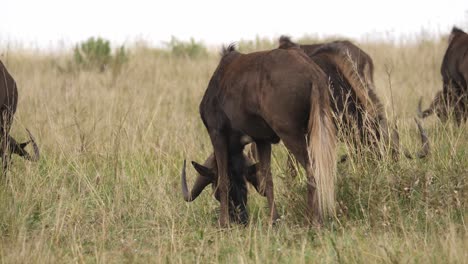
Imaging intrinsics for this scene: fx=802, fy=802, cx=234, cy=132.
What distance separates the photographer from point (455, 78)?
397 inches

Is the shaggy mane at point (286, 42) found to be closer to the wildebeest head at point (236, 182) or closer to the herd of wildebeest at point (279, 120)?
the herd of wildebeest at point (279, 120)

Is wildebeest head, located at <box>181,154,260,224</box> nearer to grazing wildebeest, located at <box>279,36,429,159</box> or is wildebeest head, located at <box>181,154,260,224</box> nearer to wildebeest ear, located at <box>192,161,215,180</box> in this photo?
wildebeest ear, located at <box>192,161,215,180</box>

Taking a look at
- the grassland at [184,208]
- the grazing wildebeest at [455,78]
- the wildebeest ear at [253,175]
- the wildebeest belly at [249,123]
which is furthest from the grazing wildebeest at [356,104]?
the grazing wildebeest at [455,78]

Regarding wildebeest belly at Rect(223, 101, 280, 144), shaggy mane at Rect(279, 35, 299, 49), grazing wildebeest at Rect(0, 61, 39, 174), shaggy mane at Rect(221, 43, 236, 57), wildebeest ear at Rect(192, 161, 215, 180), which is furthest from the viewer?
grazing wildebeest at Rect(0, 61, 39, 174)

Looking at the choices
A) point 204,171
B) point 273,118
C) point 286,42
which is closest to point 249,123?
point 273,118

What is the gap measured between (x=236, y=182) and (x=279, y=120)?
3.77ft

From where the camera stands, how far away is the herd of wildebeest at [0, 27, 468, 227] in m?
5.94

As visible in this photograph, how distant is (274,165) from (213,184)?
4.62 feet

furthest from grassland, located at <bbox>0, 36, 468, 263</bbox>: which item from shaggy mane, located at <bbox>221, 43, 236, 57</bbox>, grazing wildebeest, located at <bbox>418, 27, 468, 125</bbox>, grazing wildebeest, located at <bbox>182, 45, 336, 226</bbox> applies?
shaggy mane, located at <bbox>221, 43, 236, 57</bbox>

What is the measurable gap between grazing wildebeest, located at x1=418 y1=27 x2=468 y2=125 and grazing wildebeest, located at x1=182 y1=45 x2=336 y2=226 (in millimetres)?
3696

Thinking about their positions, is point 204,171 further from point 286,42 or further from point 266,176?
point 286,42

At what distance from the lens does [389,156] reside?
693cm

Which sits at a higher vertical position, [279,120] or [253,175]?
[279,120]

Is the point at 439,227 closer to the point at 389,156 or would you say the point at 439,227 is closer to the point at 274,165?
the point at 389,156
